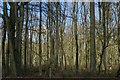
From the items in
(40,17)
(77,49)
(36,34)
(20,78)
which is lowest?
(20,78)

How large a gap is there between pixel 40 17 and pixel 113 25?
97.7 inches

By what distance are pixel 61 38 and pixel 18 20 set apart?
1590mm

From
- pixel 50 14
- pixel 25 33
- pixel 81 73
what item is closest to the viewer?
pixel 81 73

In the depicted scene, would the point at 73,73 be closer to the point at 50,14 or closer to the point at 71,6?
the point at 50,14

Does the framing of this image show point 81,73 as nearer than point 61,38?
Yes

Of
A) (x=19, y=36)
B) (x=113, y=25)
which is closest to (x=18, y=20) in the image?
(x=19, y=36)

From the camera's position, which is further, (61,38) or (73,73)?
(61,38)

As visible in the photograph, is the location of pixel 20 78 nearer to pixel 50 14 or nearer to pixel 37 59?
pixel 37 59

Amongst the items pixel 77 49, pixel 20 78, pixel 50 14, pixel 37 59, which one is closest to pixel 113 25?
pixel 77 49

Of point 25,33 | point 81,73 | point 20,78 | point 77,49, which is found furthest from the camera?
point 77,49

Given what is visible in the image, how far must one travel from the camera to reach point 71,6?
8414 millimetres

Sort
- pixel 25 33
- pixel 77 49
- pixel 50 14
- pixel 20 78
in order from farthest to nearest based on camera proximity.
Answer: pixel 77 49 < pixel 25 33 < pixel 50 14 < pixel 20 78

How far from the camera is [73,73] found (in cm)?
656

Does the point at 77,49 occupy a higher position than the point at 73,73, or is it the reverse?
the point at 77,49
